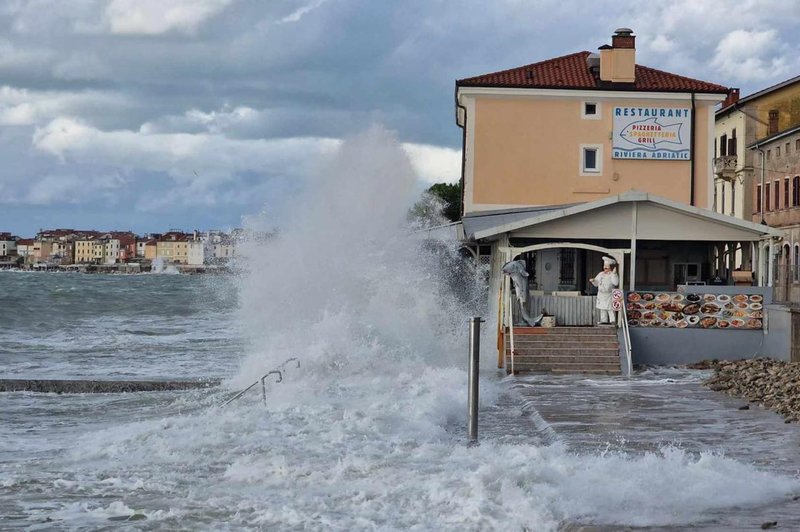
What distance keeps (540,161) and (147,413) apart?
2007 centimetres

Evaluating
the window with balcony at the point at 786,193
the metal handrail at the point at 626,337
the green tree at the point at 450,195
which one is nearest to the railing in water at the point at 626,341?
the metal handrail at the point at 626,337

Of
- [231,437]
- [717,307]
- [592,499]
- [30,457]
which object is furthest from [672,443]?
[717,307]

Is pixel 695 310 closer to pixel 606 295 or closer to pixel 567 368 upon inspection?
pixel 606 295

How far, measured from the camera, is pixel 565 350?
22719mm

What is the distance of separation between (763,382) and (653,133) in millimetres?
17448

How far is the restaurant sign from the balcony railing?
36357 millimetres

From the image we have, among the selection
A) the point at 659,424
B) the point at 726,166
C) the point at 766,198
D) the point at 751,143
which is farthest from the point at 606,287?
the point at 726,166

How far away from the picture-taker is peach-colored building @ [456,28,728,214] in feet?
115

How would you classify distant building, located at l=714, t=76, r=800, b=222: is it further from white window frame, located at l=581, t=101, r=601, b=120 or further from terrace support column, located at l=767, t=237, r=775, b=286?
terrace support column, located at l=767, t=237, r=775, b=286

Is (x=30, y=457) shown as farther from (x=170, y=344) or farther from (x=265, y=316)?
(x=170, y=344)

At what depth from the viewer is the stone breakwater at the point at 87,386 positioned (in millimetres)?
21281

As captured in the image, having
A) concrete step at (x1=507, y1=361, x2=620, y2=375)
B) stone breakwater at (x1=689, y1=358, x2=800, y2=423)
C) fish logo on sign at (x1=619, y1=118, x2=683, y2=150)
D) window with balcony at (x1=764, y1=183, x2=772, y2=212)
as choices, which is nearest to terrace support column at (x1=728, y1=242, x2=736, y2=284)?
stone breakwater at (x1=689, y1=358, x2=800, y2=423)

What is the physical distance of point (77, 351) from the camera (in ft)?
112

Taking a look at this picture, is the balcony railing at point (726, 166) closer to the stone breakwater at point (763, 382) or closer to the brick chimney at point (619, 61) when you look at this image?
the brick chimney at point (619, 61)
